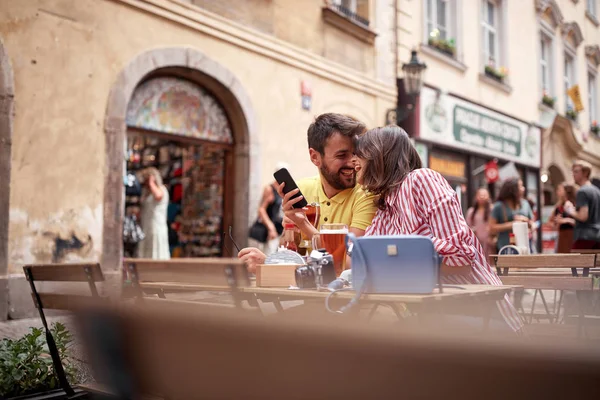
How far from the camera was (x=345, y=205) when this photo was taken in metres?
3.00

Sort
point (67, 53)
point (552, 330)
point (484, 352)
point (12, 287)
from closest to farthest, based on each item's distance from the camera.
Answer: point (484, 352), point (552, 330), point (12, 287), point (67, 53)

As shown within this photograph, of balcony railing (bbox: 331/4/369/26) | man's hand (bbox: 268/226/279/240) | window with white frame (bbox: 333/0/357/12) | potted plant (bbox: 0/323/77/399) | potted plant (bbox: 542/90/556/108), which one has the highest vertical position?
window with white frame (bbox: 333/0/357/12)

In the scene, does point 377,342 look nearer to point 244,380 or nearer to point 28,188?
point 244,380

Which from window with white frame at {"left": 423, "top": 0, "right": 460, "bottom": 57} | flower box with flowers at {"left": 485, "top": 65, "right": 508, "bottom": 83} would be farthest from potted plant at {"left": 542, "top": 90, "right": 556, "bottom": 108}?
window with white frame at {"left": 423, "top": 0, "right": 460, "bottom": 57}

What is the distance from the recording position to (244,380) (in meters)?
1.32

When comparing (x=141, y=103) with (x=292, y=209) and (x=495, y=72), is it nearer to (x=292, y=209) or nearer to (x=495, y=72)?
(x=292, y=209)

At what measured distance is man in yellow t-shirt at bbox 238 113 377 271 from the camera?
2.82 meters

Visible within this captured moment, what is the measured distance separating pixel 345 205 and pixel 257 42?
18.8ft

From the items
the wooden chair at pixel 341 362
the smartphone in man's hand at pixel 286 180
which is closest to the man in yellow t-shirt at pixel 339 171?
the smartphone in man's hand at pixel 286 180

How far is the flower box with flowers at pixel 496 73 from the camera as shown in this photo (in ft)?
45.8

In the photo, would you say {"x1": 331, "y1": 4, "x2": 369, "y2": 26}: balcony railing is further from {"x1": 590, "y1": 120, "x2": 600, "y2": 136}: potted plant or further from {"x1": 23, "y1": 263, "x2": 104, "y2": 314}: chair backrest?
{"x1": 590, "y1": 120, "x2": 600, "y2": 136}: potted plant

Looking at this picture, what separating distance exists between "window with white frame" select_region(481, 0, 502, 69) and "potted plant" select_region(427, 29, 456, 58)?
1.79 meters

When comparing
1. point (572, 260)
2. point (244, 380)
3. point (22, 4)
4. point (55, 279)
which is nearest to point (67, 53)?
point (22, 4)

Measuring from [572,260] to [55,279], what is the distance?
2783mm
